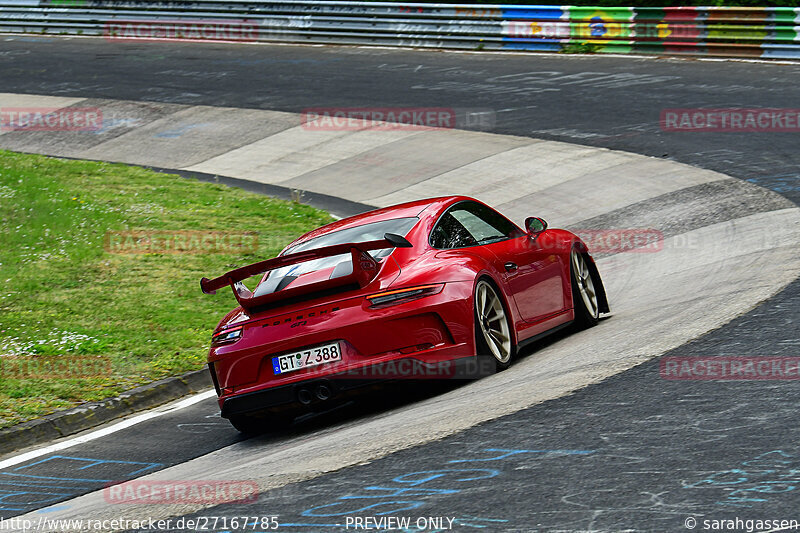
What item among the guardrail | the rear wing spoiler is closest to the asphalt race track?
the rear wing spoiler

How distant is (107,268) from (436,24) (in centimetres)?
1627

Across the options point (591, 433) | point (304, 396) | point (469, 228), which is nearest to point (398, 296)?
point (304, 396)

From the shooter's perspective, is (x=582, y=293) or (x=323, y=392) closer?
(x=323, y=392)

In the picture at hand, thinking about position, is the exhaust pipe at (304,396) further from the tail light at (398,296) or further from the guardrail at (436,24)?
the guardrail at (436,24)

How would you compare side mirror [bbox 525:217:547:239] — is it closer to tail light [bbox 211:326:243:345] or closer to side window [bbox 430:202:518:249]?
side window [bbox 430:202:518:249]

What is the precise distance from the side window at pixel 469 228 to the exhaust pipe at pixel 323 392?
4.59 ft

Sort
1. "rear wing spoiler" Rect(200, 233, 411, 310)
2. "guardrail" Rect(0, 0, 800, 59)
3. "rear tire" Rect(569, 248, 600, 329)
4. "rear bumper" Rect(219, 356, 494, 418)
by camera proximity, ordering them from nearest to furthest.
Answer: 1. "rear bumper" Rect(219, 356, 494, 418)
2. "rear wing spoiler" Rect(200, 233, 411, 310)
3. "rear tire" Rect(569, 248, 600, 329)
4. "guardrail" Rect(0, 0, 800, 59)

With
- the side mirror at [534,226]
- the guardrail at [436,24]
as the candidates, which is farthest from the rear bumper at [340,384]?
the guardrail at [436,24]

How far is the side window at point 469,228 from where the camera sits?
756cm

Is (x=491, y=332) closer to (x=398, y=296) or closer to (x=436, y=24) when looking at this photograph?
(x=398, y=296)

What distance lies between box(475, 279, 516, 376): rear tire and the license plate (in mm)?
949

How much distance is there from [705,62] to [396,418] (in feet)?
57.1

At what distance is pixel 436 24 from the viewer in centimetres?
2639

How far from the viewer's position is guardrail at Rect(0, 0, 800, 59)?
21.9 metres
